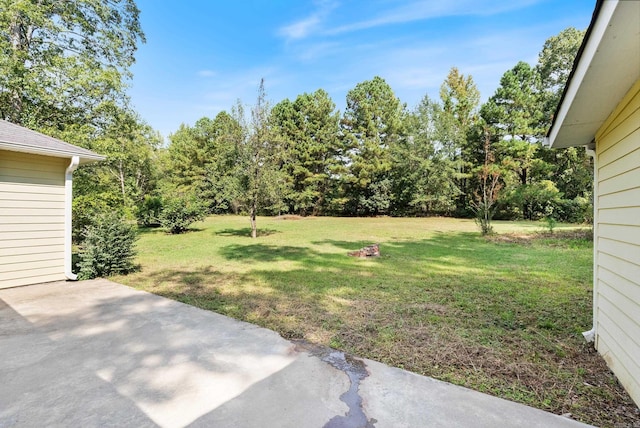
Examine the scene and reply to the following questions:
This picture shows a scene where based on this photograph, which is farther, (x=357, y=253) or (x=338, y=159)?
(x=338, y=159)

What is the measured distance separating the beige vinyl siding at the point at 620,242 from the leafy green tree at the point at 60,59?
34.9ft

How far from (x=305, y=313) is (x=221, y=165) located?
25.0 meters

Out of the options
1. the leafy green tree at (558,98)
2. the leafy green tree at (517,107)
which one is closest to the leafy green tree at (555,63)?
the leafy green tree at (558,98)

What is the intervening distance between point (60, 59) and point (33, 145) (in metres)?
5.19

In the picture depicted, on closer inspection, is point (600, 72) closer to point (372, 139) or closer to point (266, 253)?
point (266, 253)

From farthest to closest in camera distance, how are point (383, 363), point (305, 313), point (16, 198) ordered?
point (16, 198), point (305, 313), point (383, 363)

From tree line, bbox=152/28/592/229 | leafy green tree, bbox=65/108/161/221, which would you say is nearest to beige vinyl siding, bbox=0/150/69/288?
leafy green tree, bbox=65/108/161/221

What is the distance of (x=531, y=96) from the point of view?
67.9 feet

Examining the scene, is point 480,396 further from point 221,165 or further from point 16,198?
point 221,165

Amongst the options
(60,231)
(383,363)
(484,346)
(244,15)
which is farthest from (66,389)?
(244,15)

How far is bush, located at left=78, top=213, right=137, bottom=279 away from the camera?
5.38 m

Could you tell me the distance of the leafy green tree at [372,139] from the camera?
23.7 meters

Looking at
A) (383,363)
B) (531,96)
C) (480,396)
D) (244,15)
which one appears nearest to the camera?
(480,396)

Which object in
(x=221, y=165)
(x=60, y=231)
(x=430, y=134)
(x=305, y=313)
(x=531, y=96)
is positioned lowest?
(x=305, y=313)
